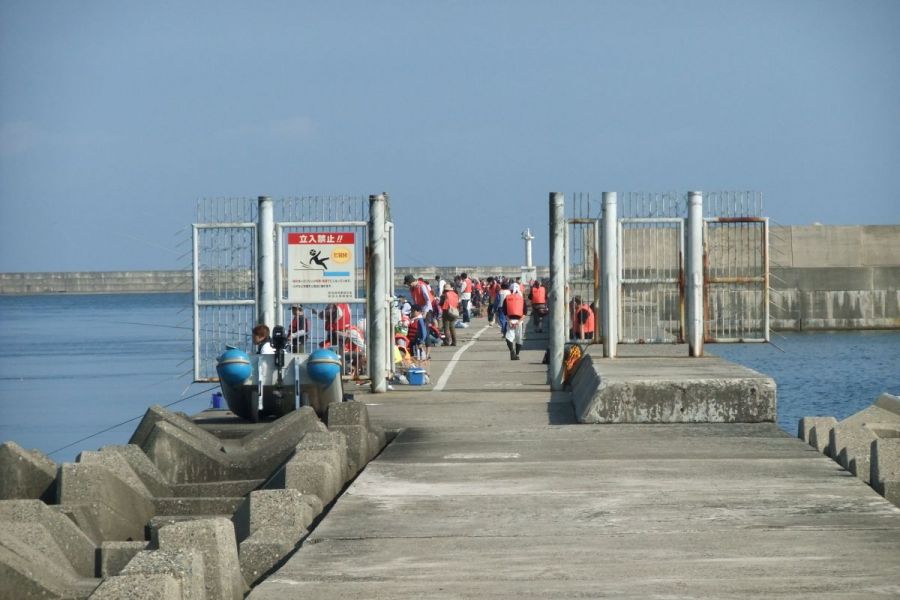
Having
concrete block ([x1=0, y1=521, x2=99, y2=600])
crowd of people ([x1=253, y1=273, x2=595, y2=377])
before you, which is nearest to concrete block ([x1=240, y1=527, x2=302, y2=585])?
concrete block ([x1=0, y1=521, x2=99, y2=600])

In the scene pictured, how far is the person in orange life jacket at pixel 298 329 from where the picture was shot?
20359 mm

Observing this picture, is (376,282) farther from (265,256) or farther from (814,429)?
(814,429)

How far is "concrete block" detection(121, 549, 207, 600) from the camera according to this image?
22.3 ft

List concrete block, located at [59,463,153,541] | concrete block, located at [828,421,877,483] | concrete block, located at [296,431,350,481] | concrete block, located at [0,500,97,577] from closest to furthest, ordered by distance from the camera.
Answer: concrete block, located at [0,500,97,577] → concrete block, located at [59,463,153,541] → concrete block, located at [828,421,877,483] → concrete block, located at [296,431,350,481]

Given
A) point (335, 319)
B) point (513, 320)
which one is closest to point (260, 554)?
point (335, 319)

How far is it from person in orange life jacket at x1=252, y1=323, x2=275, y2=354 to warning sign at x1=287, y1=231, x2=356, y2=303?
2.53 ft

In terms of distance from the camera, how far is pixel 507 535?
9.78 meters

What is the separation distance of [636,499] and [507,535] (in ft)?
5.32

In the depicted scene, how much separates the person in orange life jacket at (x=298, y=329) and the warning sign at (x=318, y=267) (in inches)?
18.7

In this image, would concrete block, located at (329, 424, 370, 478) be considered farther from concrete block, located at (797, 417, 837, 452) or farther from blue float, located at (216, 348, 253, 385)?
concrete block, located at (797, 417, 837, 452)

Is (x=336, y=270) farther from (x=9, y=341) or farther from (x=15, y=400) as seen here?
(x=9, y=341)

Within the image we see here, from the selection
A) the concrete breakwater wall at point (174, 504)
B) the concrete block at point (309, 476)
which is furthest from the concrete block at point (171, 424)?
the concrete block at point (309, 476)

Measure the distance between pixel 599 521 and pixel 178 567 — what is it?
3983 mm

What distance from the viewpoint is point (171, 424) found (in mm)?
15070
